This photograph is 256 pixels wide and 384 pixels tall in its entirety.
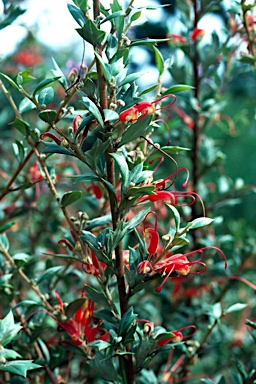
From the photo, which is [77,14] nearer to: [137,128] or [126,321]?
[137,128]

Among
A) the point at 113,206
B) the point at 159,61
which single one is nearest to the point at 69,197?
the point at 113,206

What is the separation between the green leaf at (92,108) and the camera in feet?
1.69

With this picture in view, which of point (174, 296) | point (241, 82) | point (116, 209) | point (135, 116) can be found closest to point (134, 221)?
point (116, 209)

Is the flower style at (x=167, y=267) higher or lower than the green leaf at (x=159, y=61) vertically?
lower

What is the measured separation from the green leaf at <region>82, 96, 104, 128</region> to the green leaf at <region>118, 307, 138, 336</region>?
22cm

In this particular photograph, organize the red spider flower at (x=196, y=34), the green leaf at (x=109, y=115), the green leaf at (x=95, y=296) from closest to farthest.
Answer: the green leaf at (x=109, y=115) → the green leaf at (x=95, y=296) → the red spider flower at (x=196, y=34)

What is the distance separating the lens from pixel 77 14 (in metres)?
0.55

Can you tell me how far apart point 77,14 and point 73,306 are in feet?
1.21

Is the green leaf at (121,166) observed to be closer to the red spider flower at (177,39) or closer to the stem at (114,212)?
the stem at (114,212)

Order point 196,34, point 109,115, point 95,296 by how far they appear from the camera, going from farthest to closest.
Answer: point 196,34 < point 95,296 < point 109,115

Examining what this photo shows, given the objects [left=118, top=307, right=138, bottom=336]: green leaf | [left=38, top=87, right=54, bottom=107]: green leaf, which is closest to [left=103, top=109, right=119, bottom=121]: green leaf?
[left=38, top=87, right=54, bottom=107]: green leaf

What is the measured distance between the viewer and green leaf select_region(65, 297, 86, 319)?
2.15 feet

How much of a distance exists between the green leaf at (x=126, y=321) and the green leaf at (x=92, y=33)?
31 centimetres

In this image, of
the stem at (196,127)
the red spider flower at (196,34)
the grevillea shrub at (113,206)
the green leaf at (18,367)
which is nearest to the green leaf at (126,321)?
the grevillea shrub at (113,206)
